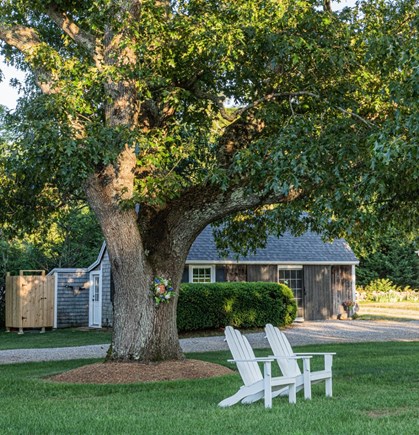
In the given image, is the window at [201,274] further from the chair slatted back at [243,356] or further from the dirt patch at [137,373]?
the chair slatted back at [243,356]

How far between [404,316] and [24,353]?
57.5 ft

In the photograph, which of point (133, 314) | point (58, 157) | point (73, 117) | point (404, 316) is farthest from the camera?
point (404, 316)

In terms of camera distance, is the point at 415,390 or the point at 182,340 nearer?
the point at 415,390

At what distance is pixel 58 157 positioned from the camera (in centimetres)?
1112

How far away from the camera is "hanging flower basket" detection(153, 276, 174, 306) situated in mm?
13242

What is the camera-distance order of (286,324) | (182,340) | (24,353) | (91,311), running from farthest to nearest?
(91,311)
(286,324)
(182,340)
(24,353)

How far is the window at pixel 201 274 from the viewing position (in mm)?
26156

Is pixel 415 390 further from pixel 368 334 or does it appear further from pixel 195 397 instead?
pixel 368 334

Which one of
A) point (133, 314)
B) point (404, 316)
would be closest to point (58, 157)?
point (133, 314)

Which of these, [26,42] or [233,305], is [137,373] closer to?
[26,42]

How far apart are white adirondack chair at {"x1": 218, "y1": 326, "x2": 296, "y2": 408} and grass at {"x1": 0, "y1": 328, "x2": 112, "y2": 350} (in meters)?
12.3

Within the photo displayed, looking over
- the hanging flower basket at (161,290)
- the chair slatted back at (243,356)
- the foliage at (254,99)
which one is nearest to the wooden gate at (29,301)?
the foliage at (254,99)

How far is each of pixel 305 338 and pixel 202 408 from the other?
41.7 feet

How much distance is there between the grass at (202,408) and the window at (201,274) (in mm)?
12740
